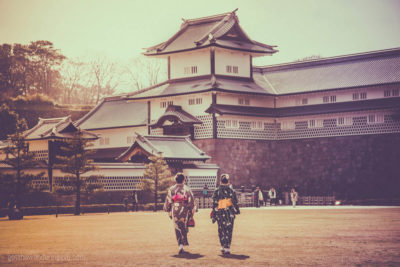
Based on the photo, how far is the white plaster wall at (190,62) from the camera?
2574 inches

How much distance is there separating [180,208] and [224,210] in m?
1.21

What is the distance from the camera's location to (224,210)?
62.7 feet

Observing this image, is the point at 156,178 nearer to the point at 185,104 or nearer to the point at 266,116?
the point at 185,104

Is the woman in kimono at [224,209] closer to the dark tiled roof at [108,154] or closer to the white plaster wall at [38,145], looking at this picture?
the white plaster wall at [38,145]

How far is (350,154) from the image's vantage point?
6019 centimetres

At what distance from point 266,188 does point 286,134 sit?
5430 mm

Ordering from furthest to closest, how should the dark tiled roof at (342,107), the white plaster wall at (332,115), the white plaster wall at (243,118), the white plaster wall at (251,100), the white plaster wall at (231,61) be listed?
the white plaster wall at (231,61) → the white plaster wall at (251,100) → the white plaster wall at (243,118) → the white plaster wall at (332,115) → the dark tiled roof at (342,107)

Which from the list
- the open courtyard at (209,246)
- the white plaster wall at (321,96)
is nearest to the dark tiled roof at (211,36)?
the white plaster wall at (321,96)

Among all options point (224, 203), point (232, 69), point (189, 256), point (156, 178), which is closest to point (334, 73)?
point (232, 69)

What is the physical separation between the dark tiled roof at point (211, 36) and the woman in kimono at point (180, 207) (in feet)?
148

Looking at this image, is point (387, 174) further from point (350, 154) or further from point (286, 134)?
point (286, 134)

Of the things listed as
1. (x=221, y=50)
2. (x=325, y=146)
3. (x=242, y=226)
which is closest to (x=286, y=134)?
(x=325, y=146)

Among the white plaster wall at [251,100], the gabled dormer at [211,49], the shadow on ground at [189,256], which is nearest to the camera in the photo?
the shadow on ground at [189,256]

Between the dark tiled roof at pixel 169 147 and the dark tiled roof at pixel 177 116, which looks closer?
the dark tiled roof at pixel 169 147
